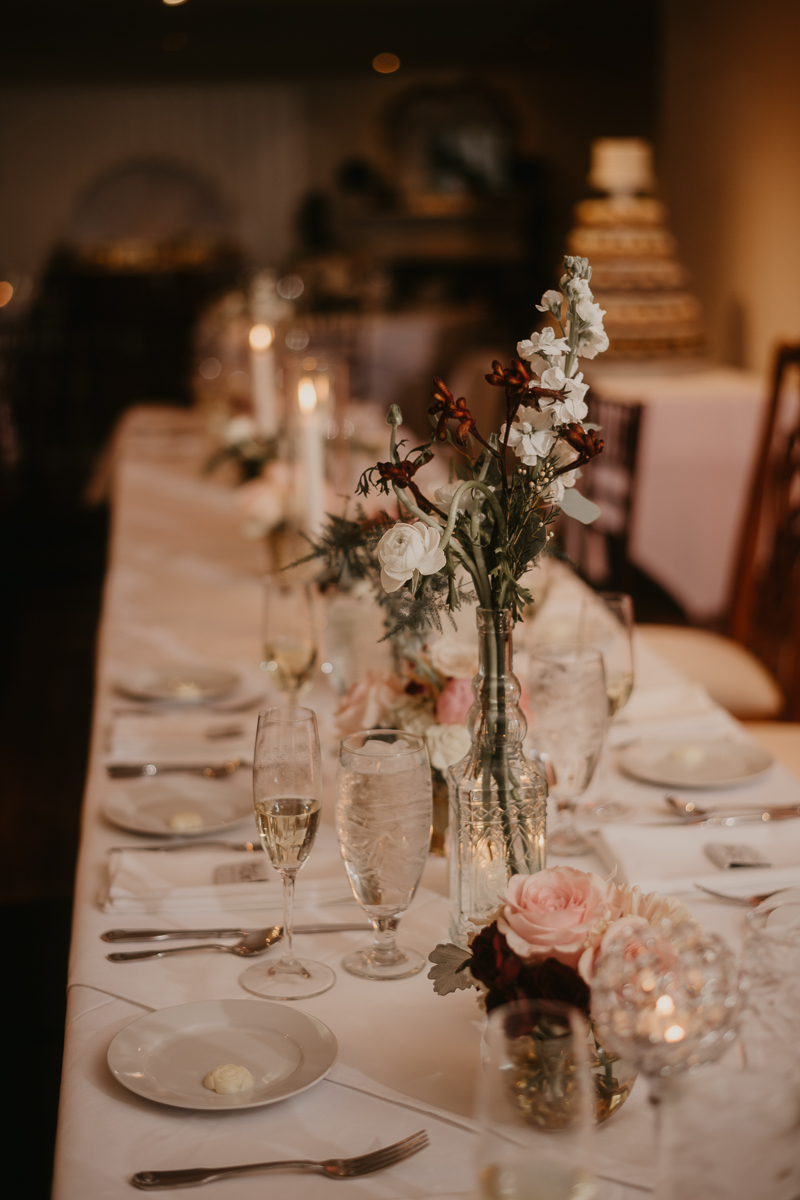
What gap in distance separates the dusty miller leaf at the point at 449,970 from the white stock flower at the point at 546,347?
1.43 feet

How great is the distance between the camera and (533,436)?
35.6 inches

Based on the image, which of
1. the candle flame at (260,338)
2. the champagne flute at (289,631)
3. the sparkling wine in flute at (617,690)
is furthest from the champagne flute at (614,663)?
the candle flame at (260,338)

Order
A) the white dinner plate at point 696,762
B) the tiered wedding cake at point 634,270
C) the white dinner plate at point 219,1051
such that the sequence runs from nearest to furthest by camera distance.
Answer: the white dinner plate at point 219,1051, the white dinner plate at point 696,762, the tiered wedding cake at point 634,270

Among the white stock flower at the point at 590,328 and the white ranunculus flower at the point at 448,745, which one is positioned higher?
the white stock flower at the point at 590,328

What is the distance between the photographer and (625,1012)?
0.68 metres

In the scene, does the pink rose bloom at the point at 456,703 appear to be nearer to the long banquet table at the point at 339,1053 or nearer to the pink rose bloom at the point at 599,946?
the long banquet table at the point at 339,1053

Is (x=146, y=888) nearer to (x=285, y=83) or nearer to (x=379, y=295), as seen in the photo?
(x=379, y=295)

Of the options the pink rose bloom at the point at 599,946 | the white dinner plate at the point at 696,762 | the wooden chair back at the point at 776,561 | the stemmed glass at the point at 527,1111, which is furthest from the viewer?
the wooden chair back at the point at 776,561

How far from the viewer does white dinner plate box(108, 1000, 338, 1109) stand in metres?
0.82

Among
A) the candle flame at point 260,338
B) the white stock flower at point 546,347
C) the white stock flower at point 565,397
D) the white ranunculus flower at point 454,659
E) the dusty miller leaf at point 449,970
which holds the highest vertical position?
the candle flame at point 260,338

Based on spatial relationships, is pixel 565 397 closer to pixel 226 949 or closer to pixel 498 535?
pixel 498 535

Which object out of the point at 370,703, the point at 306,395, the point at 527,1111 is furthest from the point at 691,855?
the point at 306,395

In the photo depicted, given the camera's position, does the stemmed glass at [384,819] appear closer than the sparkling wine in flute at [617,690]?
Yes

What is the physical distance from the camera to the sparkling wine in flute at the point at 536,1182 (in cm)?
52
